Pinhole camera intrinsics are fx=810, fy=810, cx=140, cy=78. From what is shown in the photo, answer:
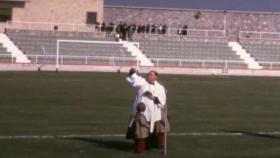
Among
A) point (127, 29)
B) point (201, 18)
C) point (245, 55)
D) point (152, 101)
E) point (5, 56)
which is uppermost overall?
point (201, 18)

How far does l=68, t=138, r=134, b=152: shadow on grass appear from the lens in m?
16.3

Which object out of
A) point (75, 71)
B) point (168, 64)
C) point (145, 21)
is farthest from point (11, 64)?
point (145, 21)

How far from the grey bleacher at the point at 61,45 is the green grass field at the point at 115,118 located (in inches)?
613

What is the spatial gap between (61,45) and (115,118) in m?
32.8

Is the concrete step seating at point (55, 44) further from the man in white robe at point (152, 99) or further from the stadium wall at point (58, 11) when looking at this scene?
the man in white robe at point (152, 99)

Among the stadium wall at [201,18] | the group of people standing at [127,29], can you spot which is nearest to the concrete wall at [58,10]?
the group of people standing at [127,29]

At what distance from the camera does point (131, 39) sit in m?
60.2

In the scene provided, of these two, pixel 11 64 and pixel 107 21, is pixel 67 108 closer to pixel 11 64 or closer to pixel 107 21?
pixel 11 64

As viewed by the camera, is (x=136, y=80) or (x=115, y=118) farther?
(x=115, y=118)

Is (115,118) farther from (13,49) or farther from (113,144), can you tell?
(13,49)

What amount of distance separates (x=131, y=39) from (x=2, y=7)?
10.4 metres

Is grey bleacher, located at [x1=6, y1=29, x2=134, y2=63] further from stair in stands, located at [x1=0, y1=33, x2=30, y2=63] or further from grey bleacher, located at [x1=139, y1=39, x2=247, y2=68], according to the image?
grey bleacher, located at [x1=139, y1=39, x2=247, y2=68]

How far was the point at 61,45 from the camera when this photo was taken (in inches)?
2152

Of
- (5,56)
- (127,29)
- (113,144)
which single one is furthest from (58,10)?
(113,144)
